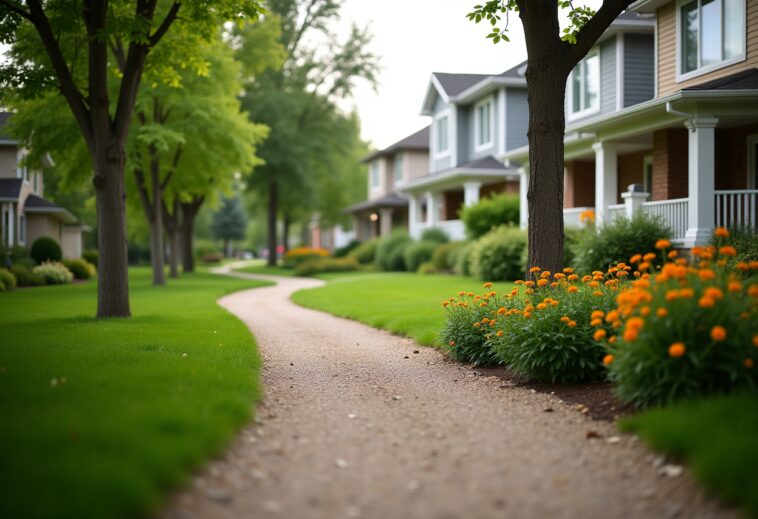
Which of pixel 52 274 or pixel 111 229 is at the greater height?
pixel 111 229

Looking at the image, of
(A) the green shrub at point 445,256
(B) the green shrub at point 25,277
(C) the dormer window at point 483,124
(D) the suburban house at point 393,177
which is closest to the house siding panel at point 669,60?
(A) the green shrub at point 445,256

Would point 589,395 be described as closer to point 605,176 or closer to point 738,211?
point 738,211

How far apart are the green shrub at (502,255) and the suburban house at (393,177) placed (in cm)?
1697

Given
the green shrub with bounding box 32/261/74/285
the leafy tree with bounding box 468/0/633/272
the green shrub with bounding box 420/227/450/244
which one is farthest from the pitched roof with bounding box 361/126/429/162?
the leafy tree with bounding box 468/0/633/272

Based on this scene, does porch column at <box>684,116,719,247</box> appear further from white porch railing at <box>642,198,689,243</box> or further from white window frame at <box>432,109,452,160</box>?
white window frame at <box>432,109,452,160</box>

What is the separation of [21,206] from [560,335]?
102 feet

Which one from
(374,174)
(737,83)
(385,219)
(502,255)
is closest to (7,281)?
(502,255)

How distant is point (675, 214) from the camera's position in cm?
1545

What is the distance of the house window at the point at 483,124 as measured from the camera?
94.0 ft

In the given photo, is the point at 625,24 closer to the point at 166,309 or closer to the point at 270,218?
the point at 166,309

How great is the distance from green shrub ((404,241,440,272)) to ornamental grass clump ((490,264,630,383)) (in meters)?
20.8

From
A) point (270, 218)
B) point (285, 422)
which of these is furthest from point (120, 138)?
point (270, 218)

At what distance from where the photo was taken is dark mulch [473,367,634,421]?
6.29m

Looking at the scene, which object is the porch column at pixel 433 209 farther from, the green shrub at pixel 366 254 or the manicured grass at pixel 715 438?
the manicured grass at pixel 715 438
